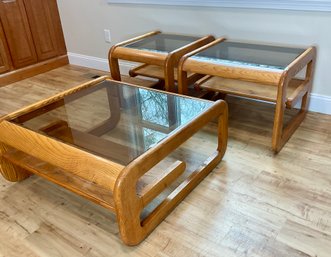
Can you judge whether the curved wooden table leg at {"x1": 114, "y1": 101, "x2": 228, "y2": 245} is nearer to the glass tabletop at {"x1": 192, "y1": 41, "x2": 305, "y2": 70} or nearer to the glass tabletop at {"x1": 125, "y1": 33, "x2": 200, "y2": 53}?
the glass tabletop at {"x1": 192, "y1": 41, "x2": 305, "y2": 70}

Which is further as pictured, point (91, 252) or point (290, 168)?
point (290, 168)

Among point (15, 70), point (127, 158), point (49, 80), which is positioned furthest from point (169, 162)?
point (15, 70)

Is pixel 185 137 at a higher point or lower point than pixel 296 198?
higher

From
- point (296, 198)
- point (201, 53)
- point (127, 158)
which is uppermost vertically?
point (201, 53)

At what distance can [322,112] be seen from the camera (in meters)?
2.28

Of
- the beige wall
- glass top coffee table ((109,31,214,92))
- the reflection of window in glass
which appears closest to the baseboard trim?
the beige wall

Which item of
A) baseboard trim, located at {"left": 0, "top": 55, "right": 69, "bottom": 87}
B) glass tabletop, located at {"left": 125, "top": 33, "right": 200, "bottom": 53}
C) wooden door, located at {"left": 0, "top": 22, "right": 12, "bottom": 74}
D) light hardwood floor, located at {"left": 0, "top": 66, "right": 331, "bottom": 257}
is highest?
glass tabletop, located at {"left": 125, "top": 33, "right": 200, "bottom": 53}

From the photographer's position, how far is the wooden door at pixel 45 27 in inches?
128

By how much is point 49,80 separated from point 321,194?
8.58ft

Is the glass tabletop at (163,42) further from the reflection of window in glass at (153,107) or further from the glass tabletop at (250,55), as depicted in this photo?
the reflection of window in glass at (153,107)

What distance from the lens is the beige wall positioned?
7.00 feet

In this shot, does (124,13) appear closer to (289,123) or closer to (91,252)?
(289,123)

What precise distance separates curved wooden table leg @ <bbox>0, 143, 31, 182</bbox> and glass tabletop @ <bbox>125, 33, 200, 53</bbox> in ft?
3.83

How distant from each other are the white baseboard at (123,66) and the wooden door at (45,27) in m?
0.20
